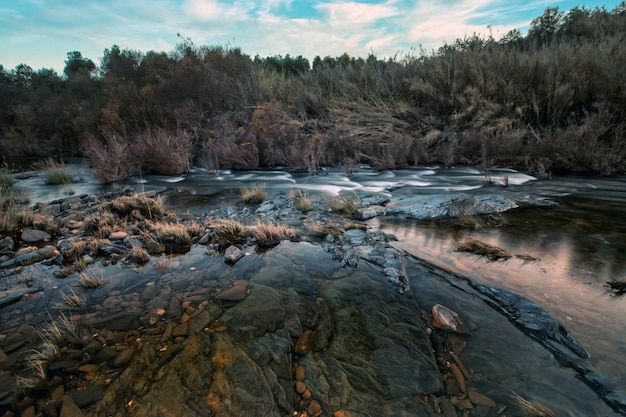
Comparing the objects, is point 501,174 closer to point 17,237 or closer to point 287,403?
point 287,403

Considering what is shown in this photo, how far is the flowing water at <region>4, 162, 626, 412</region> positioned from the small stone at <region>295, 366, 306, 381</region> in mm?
2009

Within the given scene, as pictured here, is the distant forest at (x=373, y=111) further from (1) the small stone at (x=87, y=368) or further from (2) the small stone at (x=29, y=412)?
(2) the small stone at (x=29, y=412)

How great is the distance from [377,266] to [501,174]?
6.67m

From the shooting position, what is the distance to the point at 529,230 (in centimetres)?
469

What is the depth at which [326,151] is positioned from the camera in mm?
11172

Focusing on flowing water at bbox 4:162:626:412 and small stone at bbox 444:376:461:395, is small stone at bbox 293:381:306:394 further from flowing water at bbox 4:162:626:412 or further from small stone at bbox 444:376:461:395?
flowing water at bbox 4:162:626:412

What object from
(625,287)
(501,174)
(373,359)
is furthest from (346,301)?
(501,174)

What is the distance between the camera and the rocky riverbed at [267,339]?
198 centimetres

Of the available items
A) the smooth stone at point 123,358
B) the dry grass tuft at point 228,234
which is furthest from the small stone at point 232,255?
the smooth stone at point 123,358

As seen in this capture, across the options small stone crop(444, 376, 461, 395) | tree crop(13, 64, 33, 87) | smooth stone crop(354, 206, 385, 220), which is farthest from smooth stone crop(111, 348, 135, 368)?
tree crop(13, 64, 33, 87)

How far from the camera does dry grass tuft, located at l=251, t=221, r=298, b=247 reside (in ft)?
14.3

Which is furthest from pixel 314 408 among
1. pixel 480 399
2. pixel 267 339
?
pixel 480 399

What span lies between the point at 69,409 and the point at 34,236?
3.88 metres

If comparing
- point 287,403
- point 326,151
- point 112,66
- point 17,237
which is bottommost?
point 287,403
